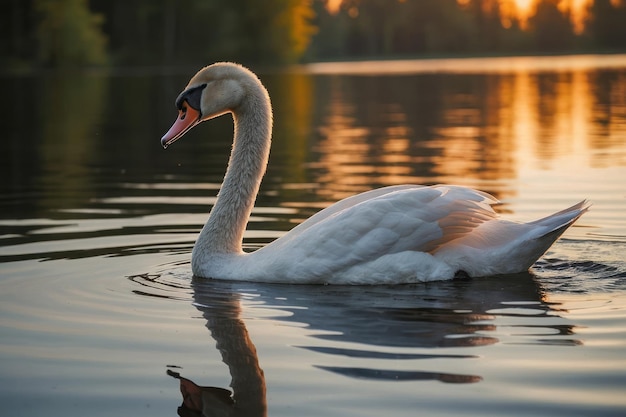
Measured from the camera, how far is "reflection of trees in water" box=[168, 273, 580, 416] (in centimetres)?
569

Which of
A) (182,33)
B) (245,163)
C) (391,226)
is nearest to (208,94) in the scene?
(245,163)

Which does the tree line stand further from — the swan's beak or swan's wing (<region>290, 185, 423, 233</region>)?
swan's wing (<region>290, 185, 423, 233</region>)

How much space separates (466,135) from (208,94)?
15.5 m

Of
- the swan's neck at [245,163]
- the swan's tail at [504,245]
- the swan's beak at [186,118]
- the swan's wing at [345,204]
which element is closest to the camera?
the swan's tail at [504,245]

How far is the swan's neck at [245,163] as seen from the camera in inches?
356

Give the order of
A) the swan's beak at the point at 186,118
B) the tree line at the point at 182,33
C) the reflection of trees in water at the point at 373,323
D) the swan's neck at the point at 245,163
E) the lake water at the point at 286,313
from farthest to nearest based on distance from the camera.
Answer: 1. the tree line at the point at 182,33
2. the swan's neck at the point at 245,163
3. the swan's beak at the point at 186,118
4. the reflection of trees in water at the point at 373,323
5. the lake water at the point at 286,313

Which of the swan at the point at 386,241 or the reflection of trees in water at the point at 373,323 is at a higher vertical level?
the swan at the point at 386,241

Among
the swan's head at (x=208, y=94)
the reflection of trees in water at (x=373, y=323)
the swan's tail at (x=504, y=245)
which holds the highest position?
the swan's head at (x=208, y=94)

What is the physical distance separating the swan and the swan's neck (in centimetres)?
12

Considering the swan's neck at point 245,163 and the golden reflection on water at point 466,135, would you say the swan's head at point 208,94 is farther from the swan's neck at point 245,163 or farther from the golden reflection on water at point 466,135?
the golden reflection on water at point 466,135

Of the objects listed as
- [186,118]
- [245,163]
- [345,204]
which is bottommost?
[345,204]

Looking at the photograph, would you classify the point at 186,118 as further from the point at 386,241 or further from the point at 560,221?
the point at 560,221

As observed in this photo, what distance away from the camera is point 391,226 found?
26.3ft

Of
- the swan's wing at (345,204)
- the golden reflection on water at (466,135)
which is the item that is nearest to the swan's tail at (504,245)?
the swan's wing at (345,204)
